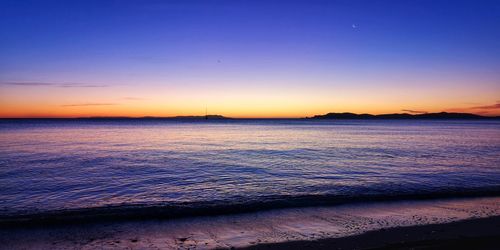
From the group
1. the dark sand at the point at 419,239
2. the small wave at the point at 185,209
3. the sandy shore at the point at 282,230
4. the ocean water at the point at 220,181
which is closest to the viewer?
the dark sand at the point at 419,239

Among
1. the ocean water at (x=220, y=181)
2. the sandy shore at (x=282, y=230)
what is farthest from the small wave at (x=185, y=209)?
the sandy shore at (x=282, y=230)

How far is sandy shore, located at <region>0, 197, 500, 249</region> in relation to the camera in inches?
359

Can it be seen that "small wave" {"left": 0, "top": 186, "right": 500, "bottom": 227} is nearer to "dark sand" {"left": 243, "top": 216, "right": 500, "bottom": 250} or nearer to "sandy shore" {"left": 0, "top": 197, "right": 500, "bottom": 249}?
"sandy shore" {"left": 0, "top": 197, "right": 500, "bottom": 249}

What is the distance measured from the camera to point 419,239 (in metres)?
9.11

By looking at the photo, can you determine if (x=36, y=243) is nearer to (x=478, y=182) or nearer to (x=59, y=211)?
(x=59, y=211)

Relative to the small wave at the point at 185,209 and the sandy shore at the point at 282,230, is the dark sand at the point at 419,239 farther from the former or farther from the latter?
the small wave at the point at 185,209

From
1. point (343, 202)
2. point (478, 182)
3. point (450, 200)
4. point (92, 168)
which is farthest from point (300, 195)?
point (92, 168)

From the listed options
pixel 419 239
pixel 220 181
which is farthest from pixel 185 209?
pixel 419 239

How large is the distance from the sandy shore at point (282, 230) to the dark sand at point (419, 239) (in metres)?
0.02

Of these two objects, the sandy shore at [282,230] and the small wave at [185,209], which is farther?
the small wave at [185,209]

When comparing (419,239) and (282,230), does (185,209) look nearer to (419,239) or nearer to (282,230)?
(282,230)

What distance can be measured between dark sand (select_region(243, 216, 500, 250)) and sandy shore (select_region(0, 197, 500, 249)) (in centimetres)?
2

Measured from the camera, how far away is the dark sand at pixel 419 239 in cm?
857

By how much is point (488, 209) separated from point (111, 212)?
1338 cm
